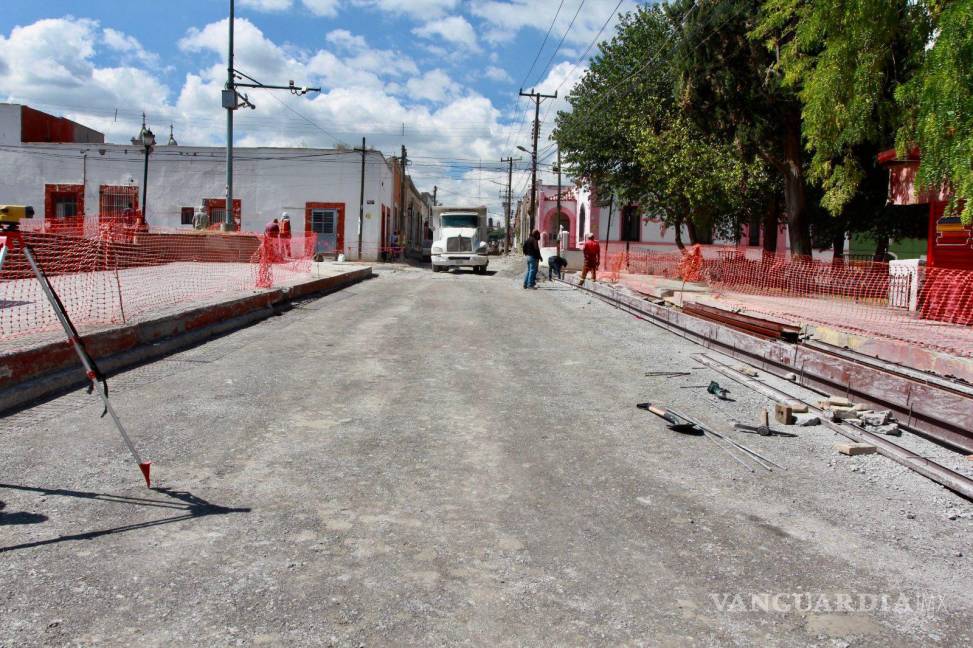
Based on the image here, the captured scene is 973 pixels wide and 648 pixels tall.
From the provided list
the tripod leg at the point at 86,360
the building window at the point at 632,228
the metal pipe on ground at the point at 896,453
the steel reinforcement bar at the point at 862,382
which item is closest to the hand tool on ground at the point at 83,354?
the tripod leg at the point at 86,360

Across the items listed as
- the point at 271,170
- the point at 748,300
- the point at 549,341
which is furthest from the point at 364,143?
the point at 549,341

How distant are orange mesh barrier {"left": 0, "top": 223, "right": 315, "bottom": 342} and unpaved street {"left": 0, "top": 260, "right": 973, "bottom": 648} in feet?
5.48

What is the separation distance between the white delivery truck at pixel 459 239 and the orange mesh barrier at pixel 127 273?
7153 millimetres

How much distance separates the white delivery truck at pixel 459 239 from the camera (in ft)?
98.8

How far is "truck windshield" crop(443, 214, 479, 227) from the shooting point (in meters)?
31.4

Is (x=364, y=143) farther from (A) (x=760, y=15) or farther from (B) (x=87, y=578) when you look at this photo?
(B) (x=87, y=578)

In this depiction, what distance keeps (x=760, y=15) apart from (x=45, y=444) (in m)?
19.2

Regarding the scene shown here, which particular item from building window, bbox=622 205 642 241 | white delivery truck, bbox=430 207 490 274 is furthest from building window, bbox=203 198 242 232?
building window, bbox=622 205 642 241

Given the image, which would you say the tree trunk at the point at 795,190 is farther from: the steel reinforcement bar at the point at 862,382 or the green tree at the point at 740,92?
the steel reinforcement bar at the point at 862,382

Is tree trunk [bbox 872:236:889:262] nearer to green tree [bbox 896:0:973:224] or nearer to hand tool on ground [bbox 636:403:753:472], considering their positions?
green tree [bbox 896:0:973:224]

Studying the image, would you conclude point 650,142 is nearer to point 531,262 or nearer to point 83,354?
point 531,262

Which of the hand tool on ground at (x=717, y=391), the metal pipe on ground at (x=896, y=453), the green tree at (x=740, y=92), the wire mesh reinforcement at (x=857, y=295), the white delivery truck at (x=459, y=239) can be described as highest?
the green tree at (x=740, y=92)

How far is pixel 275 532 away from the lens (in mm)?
3557

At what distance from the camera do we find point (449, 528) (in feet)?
12.1
